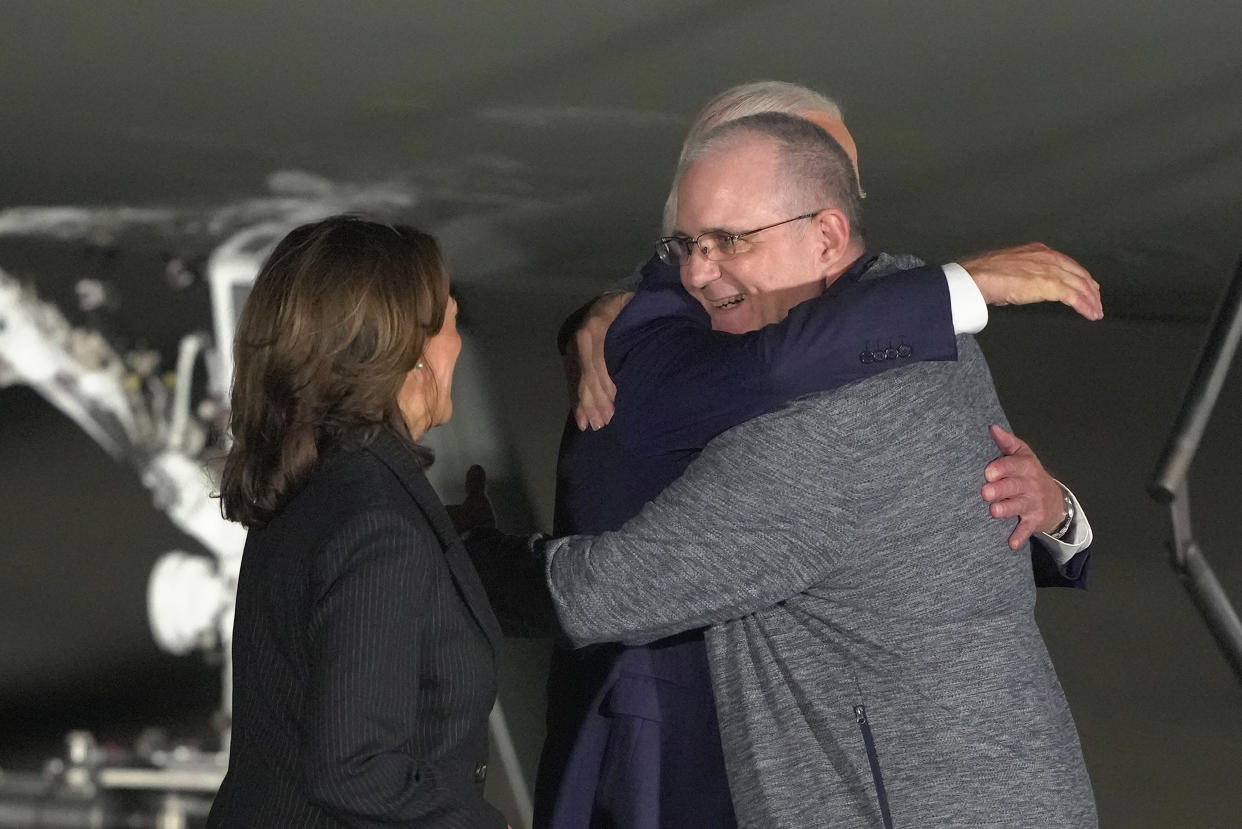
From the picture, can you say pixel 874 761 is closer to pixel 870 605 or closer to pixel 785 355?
pixel 870 605

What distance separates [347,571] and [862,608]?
490mm

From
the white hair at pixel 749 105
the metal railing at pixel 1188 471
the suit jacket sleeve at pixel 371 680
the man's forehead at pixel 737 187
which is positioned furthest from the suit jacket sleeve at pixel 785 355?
the metal railing at pixel 1188 471

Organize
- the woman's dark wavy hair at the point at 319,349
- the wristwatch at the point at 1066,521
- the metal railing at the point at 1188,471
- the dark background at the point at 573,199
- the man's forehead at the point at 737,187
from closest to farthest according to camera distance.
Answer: the woman's dark wavy hair at the point at 319,349 → the man's forehead at the point at 737,187 → the wristwatch at the point at 1066,521 → the dark background at the point at 573,199 → the metal railing at the point at 1188,471

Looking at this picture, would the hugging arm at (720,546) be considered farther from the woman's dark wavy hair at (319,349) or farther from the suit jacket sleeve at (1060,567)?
the suit jacket sleeve at (1060,567)

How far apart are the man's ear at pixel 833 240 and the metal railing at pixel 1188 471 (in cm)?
440

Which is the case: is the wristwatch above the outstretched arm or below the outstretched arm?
below

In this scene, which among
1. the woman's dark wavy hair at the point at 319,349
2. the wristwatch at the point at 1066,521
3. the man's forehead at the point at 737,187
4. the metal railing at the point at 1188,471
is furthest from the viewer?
the metal railing at the point at 1188,471

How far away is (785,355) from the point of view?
1.35 m

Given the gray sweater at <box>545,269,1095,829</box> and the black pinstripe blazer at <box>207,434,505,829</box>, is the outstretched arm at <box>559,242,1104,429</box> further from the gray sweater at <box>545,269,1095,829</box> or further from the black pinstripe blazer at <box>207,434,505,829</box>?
the black pinstripe blazer at <box>207,434,505,829</box>

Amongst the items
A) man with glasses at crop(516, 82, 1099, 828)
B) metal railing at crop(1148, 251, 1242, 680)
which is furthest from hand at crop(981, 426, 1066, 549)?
metal railing at crop(1148, 251, 1242, 680)

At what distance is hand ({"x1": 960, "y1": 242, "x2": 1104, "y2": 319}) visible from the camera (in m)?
1.39

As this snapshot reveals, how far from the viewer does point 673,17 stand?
11.8ft

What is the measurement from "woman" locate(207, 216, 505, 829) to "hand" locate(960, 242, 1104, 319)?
53cm

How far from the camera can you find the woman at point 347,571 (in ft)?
3.83
